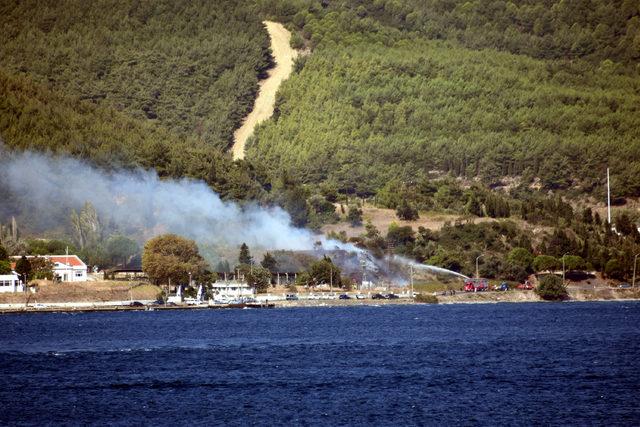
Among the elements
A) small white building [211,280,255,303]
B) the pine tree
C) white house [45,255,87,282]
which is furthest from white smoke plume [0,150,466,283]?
white house [45,255,87,282]

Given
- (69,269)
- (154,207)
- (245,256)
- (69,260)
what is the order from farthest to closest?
(154,207) → (245,256) → (69,260) → (69,269)

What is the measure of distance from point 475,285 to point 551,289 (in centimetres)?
805

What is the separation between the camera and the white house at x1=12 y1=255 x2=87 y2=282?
404 ft

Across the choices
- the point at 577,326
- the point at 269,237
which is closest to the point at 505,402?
the point at 577,326

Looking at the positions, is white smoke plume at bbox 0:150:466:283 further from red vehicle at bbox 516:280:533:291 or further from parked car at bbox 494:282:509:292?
A: red vehicle at bbox 516:280:533:291

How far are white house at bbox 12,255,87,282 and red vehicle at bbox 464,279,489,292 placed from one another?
38682 mm

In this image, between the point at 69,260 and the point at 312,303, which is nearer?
the point at 312,303

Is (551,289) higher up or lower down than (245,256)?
lower down

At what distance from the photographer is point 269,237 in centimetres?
13700

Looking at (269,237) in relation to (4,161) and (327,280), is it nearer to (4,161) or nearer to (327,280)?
(327,280)

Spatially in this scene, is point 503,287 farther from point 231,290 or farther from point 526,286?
point 231,290

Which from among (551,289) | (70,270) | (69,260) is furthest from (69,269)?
(551,289)

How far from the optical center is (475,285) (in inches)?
5330

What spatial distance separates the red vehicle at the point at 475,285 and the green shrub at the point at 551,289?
5.75 meters
